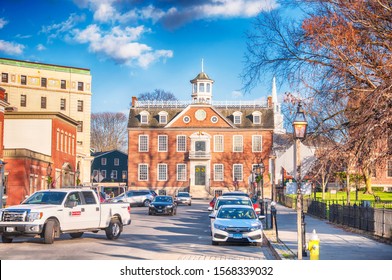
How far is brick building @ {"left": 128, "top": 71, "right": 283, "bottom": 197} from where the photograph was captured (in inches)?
3351

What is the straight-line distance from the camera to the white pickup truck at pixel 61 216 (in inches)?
792

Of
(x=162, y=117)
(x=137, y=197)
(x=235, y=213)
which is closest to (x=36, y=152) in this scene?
(x=137, y=197)

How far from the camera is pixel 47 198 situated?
21.9 m

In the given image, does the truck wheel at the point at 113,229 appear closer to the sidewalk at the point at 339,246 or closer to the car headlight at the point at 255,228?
the car headlight at the point at 255,228

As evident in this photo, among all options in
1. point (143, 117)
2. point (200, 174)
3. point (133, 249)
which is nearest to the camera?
point (133, 249)

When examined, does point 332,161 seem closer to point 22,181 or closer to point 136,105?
point 22,181

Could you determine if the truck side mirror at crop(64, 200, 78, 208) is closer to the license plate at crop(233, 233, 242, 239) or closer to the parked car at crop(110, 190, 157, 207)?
the license plate at crop(233, 233, 242, 239)

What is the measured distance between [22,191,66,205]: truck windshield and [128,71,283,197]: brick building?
62233 mm

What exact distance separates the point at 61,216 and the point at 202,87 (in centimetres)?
7229

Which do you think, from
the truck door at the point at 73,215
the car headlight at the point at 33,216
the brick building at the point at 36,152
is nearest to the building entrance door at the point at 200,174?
the brick building at the point at 36,152

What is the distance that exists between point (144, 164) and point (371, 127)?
7473 centimetres

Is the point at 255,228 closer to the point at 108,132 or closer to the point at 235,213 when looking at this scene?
the point at 235,213
